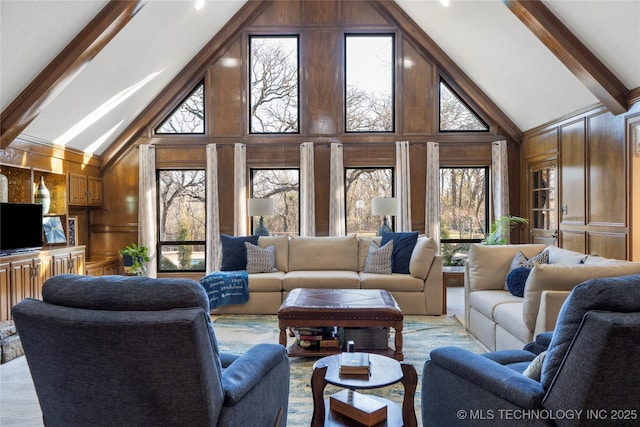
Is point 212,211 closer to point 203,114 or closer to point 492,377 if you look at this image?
point 203,114

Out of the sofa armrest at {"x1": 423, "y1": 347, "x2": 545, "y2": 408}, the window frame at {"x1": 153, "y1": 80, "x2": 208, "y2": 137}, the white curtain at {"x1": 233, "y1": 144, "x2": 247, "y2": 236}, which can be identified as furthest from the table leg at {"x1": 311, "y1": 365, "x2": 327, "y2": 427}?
the window frame at {"x1": 153, "y1": 80, "x2": 208, "y2": 137}

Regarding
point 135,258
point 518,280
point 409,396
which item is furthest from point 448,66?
point 409,396

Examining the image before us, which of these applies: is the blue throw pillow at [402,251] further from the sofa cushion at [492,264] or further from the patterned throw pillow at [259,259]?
the patterned throw pillow at [259,259]

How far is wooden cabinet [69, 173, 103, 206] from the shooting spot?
19.9 feet

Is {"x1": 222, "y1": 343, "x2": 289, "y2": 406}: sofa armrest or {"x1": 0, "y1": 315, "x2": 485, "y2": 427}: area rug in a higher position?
{"x1": 222, "y1": 343, "x2": 289, "y2": 406}: sofa armrest

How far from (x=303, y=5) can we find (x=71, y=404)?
22.3 feet

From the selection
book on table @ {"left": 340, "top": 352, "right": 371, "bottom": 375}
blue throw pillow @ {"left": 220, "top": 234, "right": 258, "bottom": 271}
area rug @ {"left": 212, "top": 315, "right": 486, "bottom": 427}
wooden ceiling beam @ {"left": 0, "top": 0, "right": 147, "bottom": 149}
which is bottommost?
area rug @ {"left": 212, "top": 315, "right": 486, "bottom": 427}

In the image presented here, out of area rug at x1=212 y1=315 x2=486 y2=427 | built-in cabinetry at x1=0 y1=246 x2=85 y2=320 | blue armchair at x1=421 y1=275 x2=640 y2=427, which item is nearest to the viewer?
blue armchair at x1=421 y1=275 x2=640 y2=427

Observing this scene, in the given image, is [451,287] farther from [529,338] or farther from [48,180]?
[48,180]

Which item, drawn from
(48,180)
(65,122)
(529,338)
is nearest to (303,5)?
(65,122)

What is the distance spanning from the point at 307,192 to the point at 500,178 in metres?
3.11

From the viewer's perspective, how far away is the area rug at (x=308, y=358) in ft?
8.64

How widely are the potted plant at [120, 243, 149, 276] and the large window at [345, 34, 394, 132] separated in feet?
12.6

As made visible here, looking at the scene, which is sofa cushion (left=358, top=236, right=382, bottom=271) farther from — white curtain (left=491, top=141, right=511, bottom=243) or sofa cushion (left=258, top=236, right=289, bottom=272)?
white curtain (left=491, top=141, right=511, bottom=243)
